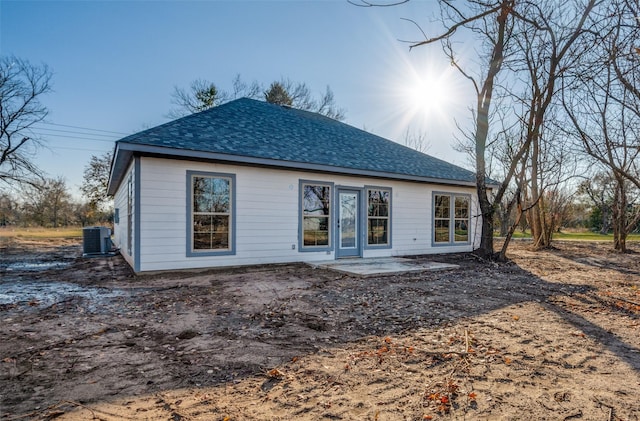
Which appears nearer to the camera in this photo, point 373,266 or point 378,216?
point 373,266

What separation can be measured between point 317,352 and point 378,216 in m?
7.20

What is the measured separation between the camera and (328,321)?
4152 millimetres

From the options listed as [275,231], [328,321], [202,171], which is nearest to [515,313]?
[328,321]

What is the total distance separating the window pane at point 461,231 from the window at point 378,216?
3.11 meters

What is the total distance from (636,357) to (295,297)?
3.97m

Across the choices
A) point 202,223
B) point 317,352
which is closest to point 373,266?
point 202,223

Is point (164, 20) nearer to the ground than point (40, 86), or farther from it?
nearer to the ground

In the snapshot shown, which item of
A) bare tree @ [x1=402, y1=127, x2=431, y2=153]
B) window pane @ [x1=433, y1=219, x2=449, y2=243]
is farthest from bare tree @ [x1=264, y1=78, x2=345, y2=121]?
window pane @ [x1=433, y1=219, x2=449, y2=243]

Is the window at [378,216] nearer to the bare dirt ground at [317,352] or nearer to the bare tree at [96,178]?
the bare dirt ground at [317,352]

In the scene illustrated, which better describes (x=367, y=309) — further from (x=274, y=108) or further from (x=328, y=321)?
(x=274, y=108)

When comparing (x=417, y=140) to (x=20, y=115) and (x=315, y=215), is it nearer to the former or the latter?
(x=315, y=215)

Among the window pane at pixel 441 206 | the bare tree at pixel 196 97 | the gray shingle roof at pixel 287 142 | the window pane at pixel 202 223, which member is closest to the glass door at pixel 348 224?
the gray shingle roof at pixel 287 142

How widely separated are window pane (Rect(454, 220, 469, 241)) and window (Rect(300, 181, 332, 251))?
5203 millimetres

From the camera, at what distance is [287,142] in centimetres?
930
